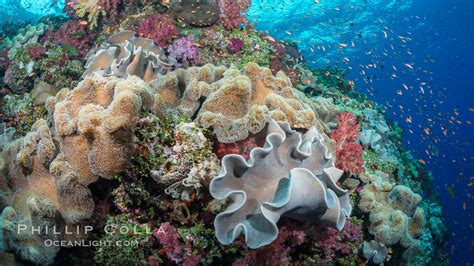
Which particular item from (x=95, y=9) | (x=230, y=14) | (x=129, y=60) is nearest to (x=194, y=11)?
(x=230, y=14)

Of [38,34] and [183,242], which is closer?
[183,242]

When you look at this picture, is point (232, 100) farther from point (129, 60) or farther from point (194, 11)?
point (194, 11)

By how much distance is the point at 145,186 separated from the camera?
331cm

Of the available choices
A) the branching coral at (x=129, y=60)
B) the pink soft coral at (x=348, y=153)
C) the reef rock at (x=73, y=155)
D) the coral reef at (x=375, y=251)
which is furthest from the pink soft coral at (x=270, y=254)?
the branching coral at (x=129, y=60)

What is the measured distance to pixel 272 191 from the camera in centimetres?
312

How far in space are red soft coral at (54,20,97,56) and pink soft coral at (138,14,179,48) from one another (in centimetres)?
229

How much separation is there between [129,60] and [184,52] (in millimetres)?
2277

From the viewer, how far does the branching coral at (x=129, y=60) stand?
5184 millimetres

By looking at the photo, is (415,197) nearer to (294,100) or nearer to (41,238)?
(294,100)

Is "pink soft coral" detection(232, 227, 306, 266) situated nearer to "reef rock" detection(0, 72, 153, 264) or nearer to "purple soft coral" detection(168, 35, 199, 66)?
"reef rock" detection(0, 72, 153, 264)

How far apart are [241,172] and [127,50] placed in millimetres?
3879

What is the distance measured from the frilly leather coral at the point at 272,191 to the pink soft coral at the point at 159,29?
5581 millimetres

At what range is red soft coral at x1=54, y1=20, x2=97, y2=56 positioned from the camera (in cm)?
916

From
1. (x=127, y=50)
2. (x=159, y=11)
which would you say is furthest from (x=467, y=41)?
(x=127, y=50)
